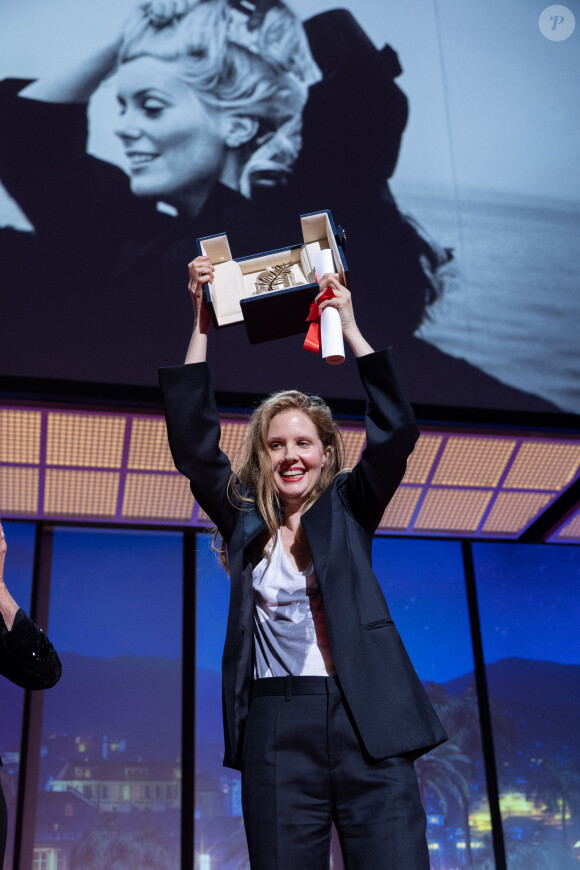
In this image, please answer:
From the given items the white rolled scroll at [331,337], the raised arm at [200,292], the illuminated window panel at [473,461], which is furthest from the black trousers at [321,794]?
the illuminated window panel at [473,461]

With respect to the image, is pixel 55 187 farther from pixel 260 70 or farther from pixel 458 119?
pixel 458 119

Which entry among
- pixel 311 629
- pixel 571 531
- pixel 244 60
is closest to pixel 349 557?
pixel 311 629

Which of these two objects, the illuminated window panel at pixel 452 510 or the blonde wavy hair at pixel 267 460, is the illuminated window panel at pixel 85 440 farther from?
the blonde wavy hair at pixel 267 460

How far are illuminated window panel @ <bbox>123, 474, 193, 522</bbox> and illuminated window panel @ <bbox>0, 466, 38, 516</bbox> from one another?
1.32 ft

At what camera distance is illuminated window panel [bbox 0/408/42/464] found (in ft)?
11.5

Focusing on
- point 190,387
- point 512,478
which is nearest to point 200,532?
point 512,478

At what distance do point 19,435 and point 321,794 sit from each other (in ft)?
8.36

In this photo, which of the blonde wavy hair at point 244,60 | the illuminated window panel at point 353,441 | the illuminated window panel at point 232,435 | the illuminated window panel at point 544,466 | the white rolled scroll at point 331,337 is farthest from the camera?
the blonde wavy hair at point 244,60

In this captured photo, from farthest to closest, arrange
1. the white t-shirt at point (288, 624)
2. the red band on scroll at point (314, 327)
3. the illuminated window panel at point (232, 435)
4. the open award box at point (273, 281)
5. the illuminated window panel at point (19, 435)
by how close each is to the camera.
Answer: the illuminated window panel at point (232, 435) → the illuminated window panel at point (19, 435) → the open award box at point (273, 281) → the red band on scroll at point (314, 327) → the white t-shirt at point (288, 624)

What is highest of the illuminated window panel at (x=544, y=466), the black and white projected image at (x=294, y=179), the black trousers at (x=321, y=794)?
the black and white projected image at (x=294, y=179)

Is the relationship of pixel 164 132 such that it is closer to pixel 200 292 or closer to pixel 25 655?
pixel 200 292

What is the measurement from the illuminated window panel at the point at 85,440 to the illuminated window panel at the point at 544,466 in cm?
173

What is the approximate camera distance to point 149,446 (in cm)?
374

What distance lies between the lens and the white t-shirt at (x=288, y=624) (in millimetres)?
1546
